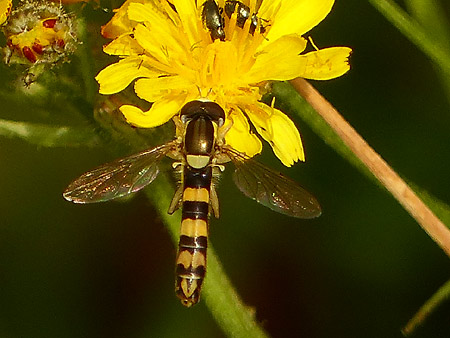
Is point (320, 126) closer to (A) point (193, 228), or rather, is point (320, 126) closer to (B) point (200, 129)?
(B) point (200, 129)

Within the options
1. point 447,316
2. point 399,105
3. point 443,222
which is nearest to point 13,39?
point 443,222

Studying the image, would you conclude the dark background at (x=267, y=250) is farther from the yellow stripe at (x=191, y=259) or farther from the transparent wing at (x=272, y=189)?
the yellow stripe at (x=191, y=259)

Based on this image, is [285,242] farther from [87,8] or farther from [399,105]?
[87,8]

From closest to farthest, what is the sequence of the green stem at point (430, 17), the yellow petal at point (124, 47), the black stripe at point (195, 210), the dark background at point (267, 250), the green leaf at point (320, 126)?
1. the black stripe at point (195, 210)
2. the yellow petal at point (124, 47)
3. the green leaf at point (320, 126)
4. the green stem at point (430, 17)
5. the dark background at point (267, 250)

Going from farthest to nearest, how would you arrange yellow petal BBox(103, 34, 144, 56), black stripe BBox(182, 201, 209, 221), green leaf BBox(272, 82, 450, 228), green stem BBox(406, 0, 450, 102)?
green stem BBox(406, 0, 450, 102) < green leaf BBox(272, 82, 450, 228) < yellow petal BBox(103, 34, 144, 56) < black stripe BBox(182, 201, 209, 221)

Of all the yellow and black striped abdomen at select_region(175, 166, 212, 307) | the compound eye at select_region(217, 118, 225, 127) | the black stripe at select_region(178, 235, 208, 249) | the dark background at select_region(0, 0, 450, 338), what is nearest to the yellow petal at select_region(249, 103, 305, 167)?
the compound eye at select_region(217, 118, 225, 127)

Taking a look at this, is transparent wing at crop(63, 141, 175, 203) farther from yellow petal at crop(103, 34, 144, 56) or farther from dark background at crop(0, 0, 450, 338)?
dark background at crop(0, 0, 450, 338)

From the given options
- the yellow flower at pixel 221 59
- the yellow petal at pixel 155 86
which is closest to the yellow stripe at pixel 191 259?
the yellow flower at pixel 221 59

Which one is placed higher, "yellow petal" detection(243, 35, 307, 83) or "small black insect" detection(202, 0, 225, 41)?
"small black insect" detection(202, 0, 225, 41)
